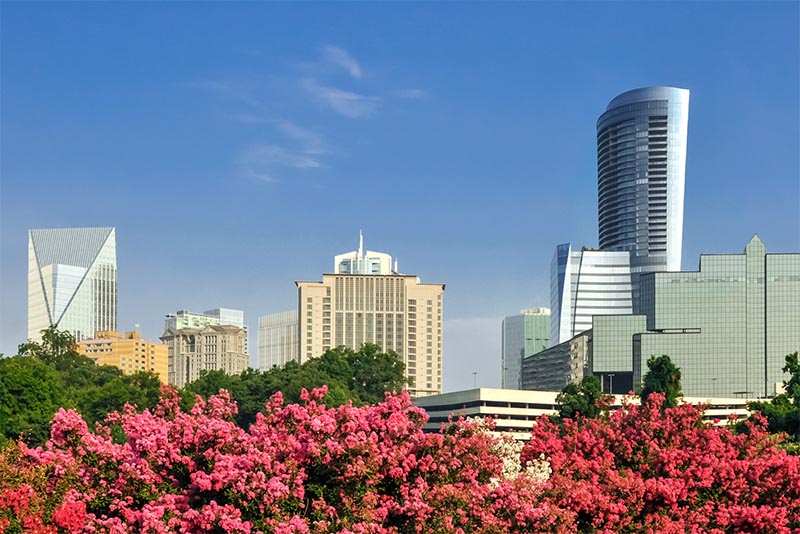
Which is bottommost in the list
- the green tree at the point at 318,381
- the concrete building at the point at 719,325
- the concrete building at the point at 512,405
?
the concrete building at the point at 512,405

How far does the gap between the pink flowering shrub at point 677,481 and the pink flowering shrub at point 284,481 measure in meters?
1.82

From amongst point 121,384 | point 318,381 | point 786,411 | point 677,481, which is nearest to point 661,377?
point 786,411

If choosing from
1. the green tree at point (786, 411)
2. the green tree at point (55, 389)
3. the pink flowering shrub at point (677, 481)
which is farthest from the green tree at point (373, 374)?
the pink flowering shrub at point (677, 481)

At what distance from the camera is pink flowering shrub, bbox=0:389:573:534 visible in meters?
26.6

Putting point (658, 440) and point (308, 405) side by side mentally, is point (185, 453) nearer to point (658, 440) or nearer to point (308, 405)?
point (308, 405)

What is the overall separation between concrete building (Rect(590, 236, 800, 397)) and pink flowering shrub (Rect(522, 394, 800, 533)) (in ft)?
528

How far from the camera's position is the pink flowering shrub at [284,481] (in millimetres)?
26562

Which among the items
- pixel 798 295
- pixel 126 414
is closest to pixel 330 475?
pixel 126 414

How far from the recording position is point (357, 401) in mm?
150000

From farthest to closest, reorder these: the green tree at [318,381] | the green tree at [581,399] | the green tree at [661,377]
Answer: the green tree at [318,381], the green tree at [661,377], the green tree at [581,399]

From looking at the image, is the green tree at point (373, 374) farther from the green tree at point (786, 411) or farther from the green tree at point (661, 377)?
the green tree at point (786, 411)

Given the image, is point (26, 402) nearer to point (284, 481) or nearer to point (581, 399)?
point (581, 399)

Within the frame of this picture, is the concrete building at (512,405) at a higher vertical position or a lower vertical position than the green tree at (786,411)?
lower

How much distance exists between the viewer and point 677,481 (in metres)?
30.7
